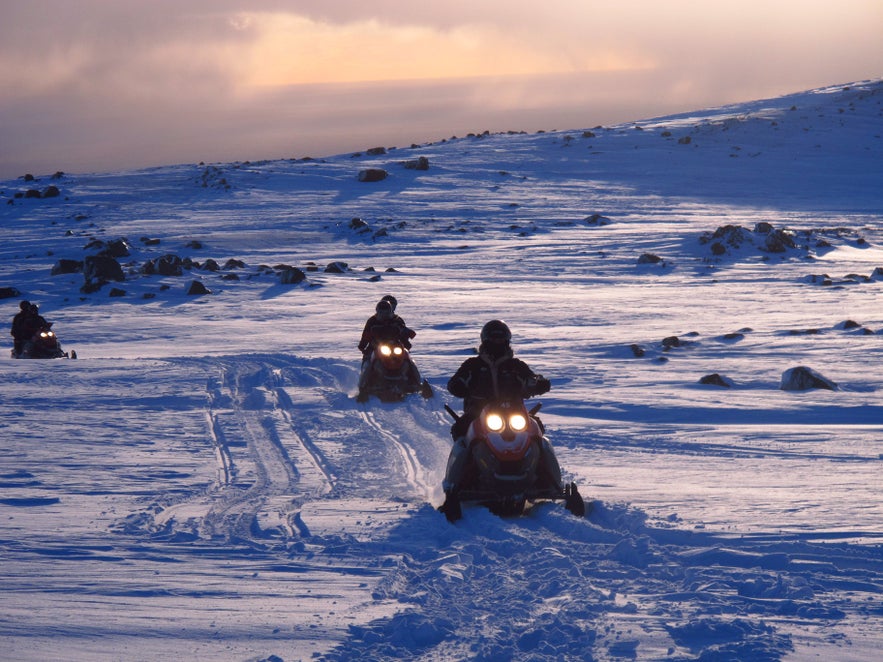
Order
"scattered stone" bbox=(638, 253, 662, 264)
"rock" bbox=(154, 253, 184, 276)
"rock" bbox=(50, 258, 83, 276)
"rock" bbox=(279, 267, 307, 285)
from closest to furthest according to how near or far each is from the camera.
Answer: "rock" bbox=(279, 267, 307, 285)
"rock" bbox=(154, 253, 184, 276)
"rock" bbox=(50, 258, 83, 276)
"scattered stone" bbox=(638, 253, 662, 264)

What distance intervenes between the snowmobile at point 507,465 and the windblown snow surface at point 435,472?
198 mm

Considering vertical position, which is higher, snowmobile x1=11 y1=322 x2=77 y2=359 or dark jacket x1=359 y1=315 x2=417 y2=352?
dark jacket x1=359 y1=315 x2=417 y2=352

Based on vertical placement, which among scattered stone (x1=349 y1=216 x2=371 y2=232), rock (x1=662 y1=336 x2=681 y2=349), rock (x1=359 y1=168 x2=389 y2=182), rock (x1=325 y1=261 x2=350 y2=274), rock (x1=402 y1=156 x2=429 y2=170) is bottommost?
rock (x1=662 y1=336 x2=681 y2=349)

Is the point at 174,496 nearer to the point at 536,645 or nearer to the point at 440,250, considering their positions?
the point at 536,645

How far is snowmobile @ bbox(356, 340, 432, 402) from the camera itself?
12805mm

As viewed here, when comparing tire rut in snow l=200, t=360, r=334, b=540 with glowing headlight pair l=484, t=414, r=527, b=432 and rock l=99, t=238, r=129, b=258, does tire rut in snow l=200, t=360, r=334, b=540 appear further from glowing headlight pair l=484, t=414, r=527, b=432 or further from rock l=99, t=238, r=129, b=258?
rock l=99, t=238, r=129, b=258

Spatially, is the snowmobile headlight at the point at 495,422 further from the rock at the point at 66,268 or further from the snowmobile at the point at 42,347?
the rock at the point at 66,268

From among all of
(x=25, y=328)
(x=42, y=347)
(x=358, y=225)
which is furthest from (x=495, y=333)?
(x=358, y=225)

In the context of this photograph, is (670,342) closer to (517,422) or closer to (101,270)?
(517,422)

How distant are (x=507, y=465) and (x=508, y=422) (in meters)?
0.33

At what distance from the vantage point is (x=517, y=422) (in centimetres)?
719

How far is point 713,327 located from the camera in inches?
776

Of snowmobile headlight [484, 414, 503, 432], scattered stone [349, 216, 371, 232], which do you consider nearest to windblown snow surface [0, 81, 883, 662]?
snowmobile headlight [484, 414, 503, 432]

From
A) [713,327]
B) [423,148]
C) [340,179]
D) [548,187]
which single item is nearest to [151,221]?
[340,179]
